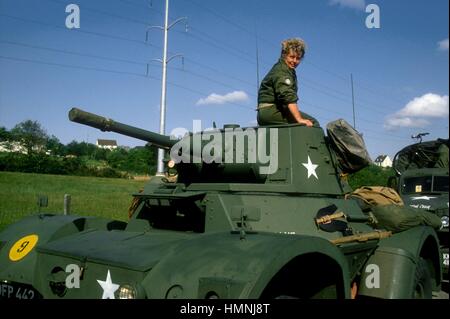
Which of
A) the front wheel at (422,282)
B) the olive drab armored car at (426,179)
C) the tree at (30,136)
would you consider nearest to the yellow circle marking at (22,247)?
the front wheel at (422,282)

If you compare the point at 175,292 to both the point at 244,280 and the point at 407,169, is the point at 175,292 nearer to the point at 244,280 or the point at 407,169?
the point at 244,280

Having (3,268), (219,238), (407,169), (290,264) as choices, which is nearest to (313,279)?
(290,264)

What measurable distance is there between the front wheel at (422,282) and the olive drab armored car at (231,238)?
0.02m

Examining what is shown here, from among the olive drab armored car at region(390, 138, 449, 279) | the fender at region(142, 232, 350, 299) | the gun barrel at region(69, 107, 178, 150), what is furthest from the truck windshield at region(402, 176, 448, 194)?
the fender at region(142, 232, 350, 299)

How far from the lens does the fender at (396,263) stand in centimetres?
525

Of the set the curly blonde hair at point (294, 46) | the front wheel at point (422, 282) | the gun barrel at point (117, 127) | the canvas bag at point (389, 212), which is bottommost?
the front wheel at point (422, 282)

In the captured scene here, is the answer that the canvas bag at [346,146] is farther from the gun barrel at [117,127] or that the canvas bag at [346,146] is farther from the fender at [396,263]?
the gun barrel at [117,127]

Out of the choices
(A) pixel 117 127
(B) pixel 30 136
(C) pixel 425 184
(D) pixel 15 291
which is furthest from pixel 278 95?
(B) pixel 30 136

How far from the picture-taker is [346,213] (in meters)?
5.53

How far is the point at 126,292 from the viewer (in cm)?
379

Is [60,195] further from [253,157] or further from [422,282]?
[422,282]

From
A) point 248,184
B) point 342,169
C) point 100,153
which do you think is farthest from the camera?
point 100,153

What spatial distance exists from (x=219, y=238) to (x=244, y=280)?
81cm

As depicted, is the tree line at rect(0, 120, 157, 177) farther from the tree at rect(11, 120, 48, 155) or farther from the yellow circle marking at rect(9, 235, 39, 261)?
the yellow circle marking at rect(9, 235, 39, 261)
